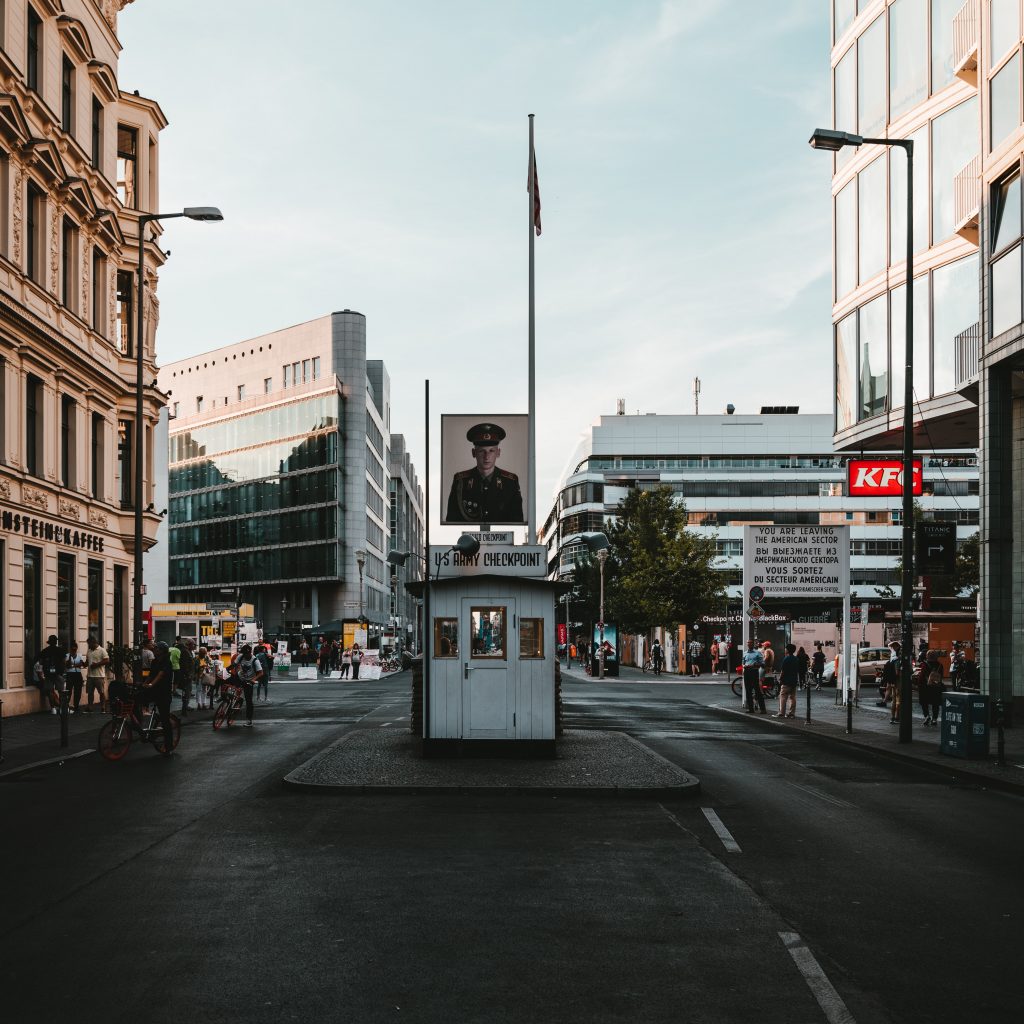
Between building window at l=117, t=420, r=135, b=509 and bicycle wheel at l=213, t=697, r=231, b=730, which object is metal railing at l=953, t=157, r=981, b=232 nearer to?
bicycle wheel at l=213, t=697, r=231, b=730

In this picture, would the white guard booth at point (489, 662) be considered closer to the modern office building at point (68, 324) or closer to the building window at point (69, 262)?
the modern office building at point (68, 324)

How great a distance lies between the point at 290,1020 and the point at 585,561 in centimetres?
8930

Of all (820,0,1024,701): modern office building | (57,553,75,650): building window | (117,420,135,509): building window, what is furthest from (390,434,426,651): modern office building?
(57,553,75,650): building window

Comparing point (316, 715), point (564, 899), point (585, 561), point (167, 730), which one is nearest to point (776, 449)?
point (585, 561)

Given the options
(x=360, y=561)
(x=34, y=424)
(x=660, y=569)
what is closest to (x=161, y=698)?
(x=34, y=424)

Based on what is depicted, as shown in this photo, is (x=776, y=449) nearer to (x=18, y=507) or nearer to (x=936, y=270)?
(x=936, y=270)

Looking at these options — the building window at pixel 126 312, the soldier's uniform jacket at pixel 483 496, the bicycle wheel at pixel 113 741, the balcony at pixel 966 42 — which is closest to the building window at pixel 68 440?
the building window at pixel 126 312

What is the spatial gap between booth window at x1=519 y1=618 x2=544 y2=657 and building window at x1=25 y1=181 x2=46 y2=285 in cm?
1893

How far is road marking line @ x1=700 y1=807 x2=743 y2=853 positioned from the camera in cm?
1096

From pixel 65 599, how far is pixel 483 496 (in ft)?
57.2

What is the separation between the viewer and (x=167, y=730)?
19.6m

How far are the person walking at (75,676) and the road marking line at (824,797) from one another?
62.1 feet

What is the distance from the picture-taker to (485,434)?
19.8 meters

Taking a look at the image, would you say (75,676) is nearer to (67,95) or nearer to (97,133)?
(67,95)
